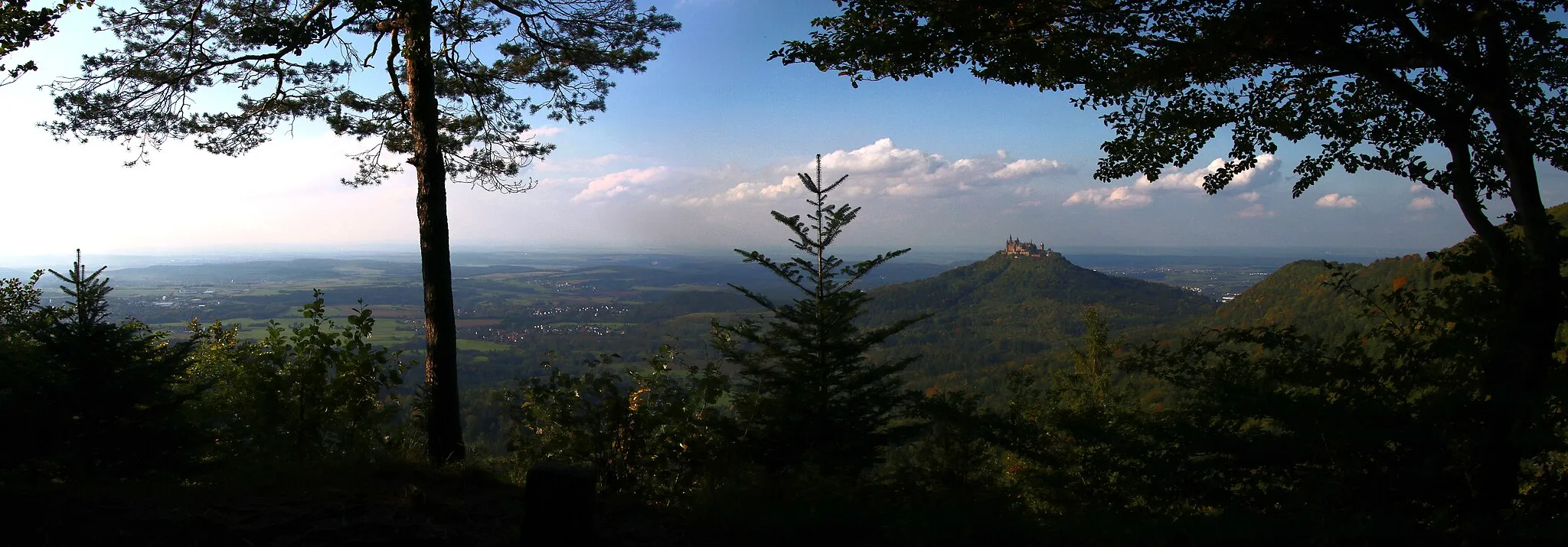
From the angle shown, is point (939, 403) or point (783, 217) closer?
point (939, 403)

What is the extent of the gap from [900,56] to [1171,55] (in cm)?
208

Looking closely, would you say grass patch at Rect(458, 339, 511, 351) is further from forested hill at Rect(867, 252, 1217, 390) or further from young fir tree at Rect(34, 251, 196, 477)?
young fir tree at Rect(34, 251, 196, 477)

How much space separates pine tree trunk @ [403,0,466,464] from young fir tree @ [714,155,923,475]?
2561 millimetres

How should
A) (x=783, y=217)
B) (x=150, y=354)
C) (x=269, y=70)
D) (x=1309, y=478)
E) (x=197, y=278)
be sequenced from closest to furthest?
(x=1309, y=478) → (x=150, y=354) → (x=269, y=70) → (x=783, y=217) → (x=197, y=278)

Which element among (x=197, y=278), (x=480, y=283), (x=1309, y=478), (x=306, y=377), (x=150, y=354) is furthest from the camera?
(x=480, y=283)

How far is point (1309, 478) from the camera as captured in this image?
4.08 metres

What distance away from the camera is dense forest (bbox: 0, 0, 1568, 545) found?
382 centimetres

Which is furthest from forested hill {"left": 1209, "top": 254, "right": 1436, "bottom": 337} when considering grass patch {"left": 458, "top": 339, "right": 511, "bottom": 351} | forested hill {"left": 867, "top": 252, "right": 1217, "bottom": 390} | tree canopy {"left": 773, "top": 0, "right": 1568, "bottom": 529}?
grass patch {"left": 458, "top": 339, "right": 511, "bottom": 351}

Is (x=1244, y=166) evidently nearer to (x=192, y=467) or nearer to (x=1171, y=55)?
(x=1171, y=55)

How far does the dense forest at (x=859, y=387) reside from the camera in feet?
12.5

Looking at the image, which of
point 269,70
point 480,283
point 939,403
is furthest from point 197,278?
point 939,403

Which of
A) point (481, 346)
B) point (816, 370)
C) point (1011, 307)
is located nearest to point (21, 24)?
point (816, 370)

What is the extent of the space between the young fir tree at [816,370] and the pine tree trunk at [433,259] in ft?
8.40

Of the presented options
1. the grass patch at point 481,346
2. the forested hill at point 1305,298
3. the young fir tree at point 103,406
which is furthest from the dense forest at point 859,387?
the grass patch at point 481,346
